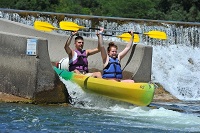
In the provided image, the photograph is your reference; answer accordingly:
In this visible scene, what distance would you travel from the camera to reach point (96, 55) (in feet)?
50.5

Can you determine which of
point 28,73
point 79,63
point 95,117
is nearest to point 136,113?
point 95,117

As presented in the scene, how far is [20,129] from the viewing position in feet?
30.0

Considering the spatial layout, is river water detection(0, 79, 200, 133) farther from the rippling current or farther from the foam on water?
the foam on water

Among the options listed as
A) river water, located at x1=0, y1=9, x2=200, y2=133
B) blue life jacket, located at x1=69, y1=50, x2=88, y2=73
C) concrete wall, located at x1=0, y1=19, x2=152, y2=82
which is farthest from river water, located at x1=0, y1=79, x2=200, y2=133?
concrete wall, located at x1=0, y1=19, x2=152, y2=82

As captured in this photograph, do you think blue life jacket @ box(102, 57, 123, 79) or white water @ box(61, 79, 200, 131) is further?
blue life jacket @ box(102, 57, 123, 79)

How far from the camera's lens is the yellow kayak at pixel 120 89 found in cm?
1153

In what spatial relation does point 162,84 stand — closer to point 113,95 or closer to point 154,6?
point 113,95

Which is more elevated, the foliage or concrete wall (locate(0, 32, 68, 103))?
the foliage

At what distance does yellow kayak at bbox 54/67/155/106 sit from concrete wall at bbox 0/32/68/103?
1.56 feet

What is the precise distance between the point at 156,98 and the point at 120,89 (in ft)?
12.3

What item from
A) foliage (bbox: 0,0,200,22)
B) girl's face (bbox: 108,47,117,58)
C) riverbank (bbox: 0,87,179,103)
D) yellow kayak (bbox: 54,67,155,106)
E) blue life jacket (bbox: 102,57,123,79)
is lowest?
riverbank (bbox: 0,87,179,103)

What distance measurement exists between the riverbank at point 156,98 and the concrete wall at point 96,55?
0.92m

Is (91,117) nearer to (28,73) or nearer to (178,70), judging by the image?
(28,73)

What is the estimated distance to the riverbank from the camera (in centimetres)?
1206
